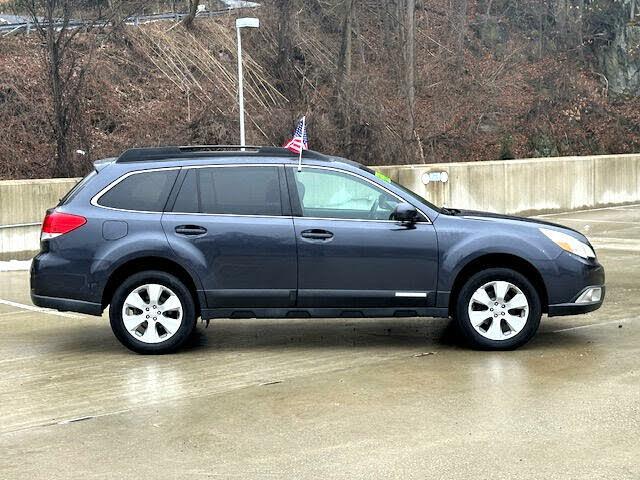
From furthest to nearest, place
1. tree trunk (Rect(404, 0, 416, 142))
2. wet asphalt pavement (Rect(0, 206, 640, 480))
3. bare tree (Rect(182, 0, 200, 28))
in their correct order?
bare tree (Rect(182, 0, 200, 28)) → tree trunk (Rect(404, 0, 416, 142)) → wet asphalt pavement (Rect(0, 206, 640, 480))

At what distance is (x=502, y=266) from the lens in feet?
29.5

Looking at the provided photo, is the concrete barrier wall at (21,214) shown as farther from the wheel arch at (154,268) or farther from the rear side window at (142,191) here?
the wheel arch at (154,268)

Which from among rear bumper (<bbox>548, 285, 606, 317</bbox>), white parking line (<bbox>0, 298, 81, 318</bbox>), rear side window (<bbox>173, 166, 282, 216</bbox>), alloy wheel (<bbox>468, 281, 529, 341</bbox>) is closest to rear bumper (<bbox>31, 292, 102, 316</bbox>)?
rear side window (<bbox>173, 166, 282, 216</bbox>)

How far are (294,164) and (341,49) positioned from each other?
2352 centimetres

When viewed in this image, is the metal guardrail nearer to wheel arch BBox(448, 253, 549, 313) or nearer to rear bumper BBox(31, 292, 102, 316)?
rear bumper BBox(31, 292, 102, 316)

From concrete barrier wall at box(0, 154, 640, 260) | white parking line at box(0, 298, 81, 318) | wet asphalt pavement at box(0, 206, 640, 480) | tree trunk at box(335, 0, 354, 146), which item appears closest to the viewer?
wet asphalt pavement at box(0, 206, 640, 480)

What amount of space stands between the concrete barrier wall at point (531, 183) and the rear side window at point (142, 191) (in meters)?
10.2

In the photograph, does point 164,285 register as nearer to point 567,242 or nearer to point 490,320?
point 490,320

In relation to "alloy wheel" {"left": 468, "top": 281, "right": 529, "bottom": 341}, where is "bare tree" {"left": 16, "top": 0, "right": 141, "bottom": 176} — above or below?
above

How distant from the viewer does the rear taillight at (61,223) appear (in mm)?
8828

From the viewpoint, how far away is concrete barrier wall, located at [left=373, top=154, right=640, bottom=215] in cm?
1939

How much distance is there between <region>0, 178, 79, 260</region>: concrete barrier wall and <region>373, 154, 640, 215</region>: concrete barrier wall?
20.1 feet

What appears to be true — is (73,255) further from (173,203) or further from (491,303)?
(491,303)

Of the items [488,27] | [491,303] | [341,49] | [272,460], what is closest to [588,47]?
[488,27]
